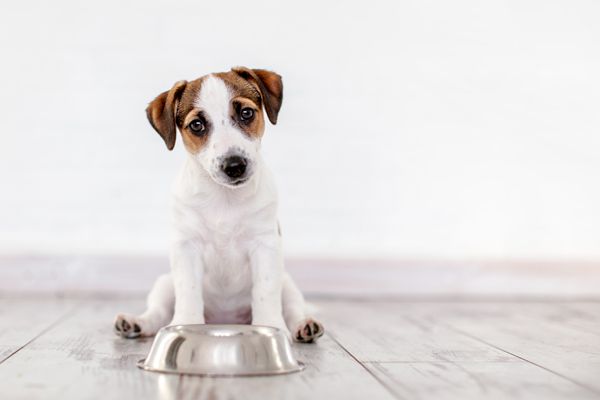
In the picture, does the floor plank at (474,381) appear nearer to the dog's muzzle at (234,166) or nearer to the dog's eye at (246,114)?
the dog's muzzle at (234,166)

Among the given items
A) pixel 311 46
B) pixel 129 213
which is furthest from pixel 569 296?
pixel 129 213

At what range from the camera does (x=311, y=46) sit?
14.6 ft

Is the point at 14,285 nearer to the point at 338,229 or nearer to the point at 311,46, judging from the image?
the point at 338,229

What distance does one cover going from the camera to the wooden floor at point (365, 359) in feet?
6.15

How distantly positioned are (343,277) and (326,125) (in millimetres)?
827

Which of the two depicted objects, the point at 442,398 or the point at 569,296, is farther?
the point at 569,296

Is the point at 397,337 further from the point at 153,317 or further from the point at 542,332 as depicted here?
the point at 153,317

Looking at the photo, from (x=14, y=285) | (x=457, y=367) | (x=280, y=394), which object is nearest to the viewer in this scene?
(x=280, y=394)

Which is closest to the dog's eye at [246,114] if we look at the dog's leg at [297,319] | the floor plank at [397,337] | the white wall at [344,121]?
the dog's leg at [297,319]

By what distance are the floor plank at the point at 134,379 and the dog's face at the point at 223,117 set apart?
593 millimetres

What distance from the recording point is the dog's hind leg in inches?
106

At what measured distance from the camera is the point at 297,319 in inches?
107

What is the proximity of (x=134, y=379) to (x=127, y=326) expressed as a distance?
724mm

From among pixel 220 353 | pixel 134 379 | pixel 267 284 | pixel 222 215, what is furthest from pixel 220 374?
pixel 222 215
